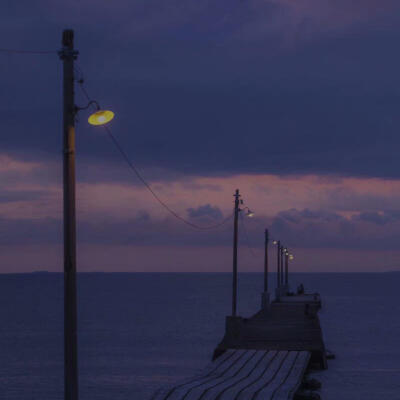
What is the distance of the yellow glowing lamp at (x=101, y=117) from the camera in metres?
12.4

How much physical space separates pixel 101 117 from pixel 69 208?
5.55 feet

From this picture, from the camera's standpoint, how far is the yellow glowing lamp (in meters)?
12.4

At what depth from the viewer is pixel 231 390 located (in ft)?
70.0

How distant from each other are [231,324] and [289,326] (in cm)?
957

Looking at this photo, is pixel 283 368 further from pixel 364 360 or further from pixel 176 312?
pixel 176 312

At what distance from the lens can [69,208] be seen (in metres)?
12.8

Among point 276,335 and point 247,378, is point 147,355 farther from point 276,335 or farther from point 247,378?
point 247,378

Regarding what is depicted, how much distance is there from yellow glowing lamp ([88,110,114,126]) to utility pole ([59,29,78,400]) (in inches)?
20.1

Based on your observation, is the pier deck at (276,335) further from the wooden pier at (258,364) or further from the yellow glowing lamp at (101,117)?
the yellow glowing lamp at (101,117)

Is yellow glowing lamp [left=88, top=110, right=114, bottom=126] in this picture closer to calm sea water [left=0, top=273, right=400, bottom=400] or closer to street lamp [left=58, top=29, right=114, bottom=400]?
street lamp [left=58, top=29, right=114, bottom=400]

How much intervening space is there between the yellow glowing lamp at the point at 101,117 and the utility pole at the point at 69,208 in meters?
0.51

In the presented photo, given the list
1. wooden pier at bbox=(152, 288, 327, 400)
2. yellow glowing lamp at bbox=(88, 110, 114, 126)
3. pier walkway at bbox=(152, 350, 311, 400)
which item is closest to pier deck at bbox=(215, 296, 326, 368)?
wooden pier at bbox=(152, 288, 327, 400)

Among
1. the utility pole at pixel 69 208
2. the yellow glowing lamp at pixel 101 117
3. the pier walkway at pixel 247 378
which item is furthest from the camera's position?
the pier walkway at pixel 247 378

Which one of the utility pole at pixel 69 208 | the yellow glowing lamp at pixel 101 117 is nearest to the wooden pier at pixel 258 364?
the utility pole at pixel 69 208
